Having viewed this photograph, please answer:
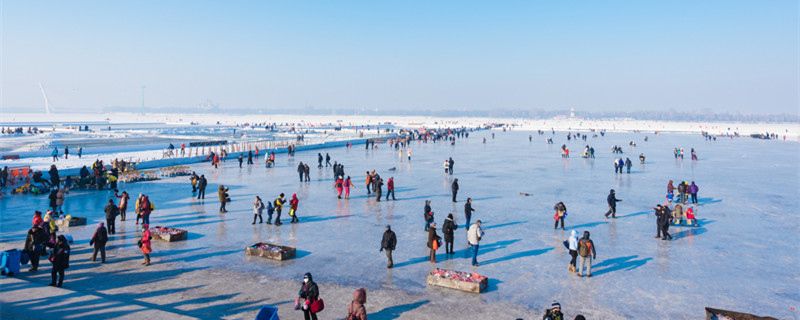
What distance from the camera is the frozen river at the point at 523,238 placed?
9797mm

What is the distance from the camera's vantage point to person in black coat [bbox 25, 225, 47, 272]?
411 inches

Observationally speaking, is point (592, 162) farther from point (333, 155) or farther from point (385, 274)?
point (385, 274)

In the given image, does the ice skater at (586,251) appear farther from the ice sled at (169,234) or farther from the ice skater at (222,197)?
the ice skater at (222,197)

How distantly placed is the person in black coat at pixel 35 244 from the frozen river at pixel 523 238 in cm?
Answer: 190

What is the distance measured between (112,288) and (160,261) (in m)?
1.90

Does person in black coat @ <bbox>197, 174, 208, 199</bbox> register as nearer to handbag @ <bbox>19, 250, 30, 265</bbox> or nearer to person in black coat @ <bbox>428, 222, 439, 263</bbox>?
handbag @ <bbox>19, 250, 30, 265</bbox>

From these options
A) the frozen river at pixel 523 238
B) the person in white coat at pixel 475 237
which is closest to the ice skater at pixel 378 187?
the frozen river at pixel 523 238

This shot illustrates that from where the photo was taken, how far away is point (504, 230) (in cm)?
1524

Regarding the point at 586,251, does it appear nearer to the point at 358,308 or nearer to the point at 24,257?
the point at 358,308

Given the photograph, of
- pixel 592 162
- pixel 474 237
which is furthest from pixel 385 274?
pixel 592 162

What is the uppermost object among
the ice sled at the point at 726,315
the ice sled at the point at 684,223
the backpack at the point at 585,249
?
the backpack at the point at 585,249

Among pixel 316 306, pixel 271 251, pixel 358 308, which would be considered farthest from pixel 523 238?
Result: pixel 358 308

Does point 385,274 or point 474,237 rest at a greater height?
point 474,237

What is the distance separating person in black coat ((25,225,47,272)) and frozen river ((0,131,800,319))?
1900mm
